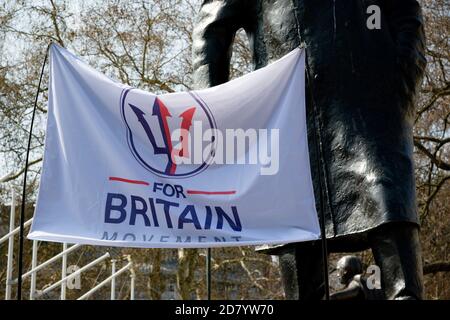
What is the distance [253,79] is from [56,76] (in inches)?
33.2

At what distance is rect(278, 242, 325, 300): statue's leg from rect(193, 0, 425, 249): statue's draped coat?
22 cm

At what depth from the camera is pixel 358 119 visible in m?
4.45

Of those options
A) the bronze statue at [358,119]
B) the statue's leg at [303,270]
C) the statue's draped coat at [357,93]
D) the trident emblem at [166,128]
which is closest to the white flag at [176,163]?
the trident emblem at [166,128]

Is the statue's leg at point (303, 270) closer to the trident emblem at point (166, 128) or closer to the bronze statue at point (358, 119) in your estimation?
the bronze statue at point (358, 119)

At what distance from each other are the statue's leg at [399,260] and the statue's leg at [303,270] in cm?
45

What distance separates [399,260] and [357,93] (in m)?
0.87

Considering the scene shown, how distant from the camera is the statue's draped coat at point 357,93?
432 cm

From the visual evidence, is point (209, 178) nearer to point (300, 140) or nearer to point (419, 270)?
point (300, 140)

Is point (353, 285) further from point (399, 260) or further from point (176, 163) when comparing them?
point (176, 163)

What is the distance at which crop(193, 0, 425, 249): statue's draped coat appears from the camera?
4.32m

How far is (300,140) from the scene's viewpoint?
12.4ft

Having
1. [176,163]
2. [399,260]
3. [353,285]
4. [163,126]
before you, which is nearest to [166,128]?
[163,126]

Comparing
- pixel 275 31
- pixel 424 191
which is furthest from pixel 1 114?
pixel 275 31

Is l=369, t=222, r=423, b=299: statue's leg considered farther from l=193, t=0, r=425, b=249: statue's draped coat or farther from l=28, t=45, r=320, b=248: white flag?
l=28, t=45, r=320, b=248: white flag
